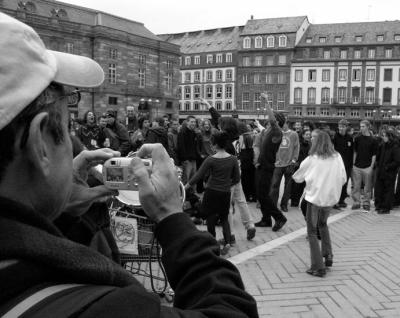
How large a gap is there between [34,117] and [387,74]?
7005 centimetres

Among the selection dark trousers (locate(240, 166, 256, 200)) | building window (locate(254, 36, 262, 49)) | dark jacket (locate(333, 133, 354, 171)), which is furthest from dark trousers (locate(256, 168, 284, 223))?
building window (locate(254, 36, 262, 49))

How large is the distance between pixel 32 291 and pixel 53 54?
53 centimetres

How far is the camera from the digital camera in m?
1.55

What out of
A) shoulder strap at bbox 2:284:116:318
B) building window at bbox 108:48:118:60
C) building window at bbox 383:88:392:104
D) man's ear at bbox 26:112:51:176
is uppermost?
building window at bbox 108:48:118:60

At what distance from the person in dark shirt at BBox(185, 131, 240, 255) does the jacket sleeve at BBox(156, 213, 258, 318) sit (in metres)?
4.98

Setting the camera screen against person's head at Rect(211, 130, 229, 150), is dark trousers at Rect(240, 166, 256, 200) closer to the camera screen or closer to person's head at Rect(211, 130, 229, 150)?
person's head at Rect(211, 130, 229, 150)

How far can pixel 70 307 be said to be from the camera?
0.75 metres

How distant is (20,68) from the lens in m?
0.86

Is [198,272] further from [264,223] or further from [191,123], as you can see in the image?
[191,123]

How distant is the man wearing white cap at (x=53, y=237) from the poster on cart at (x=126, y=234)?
2750 mm

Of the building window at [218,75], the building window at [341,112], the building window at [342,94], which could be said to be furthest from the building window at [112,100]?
the building window at [342,94]

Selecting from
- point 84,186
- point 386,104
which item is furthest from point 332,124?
point 84,186

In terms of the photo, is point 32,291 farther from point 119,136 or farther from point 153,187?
point 119,136

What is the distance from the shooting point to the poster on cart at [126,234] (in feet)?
12.8
